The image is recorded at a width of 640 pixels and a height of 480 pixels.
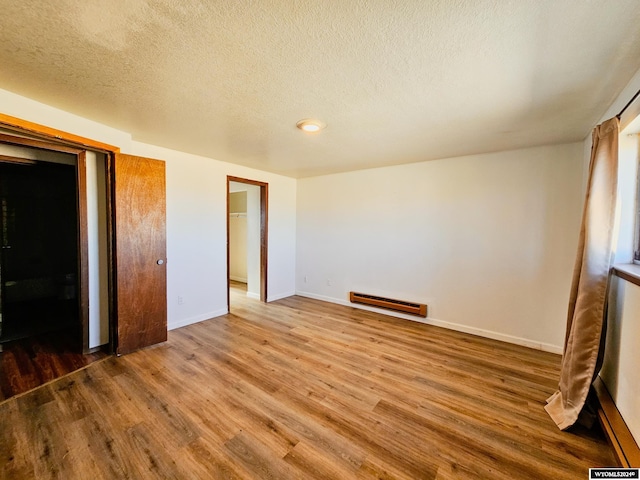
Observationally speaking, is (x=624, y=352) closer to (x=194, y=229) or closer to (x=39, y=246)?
(x=194, y=229)

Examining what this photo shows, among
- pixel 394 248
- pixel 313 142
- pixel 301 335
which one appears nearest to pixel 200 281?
pixel 301 335

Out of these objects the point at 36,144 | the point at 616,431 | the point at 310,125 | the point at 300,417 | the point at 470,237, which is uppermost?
the point at 310,125

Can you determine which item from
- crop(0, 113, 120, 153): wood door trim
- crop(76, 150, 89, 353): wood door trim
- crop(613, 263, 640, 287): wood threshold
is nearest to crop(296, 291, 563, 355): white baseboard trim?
crop(613, 263, 640, 287): wood threshold

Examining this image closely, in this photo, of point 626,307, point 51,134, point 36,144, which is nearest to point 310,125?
point 51,134

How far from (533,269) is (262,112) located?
3.32m

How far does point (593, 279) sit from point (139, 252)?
3888 mm

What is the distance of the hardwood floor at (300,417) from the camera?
4.75 feet

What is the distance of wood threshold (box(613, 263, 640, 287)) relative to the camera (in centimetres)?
146

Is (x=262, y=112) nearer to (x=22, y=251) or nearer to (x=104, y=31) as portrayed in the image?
(x=104, y=31)

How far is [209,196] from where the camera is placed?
372 cm

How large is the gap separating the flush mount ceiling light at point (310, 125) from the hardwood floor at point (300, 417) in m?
2.26

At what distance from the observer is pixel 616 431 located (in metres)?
1.49

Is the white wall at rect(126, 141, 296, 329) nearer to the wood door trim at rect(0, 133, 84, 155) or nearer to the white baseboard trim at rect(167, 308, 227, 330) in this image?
the white baseboard trim at rect(167, 308, 227, 330)

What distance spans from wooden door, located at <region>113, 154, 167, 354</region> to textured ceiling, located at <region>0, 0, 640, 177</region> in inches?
20.0
